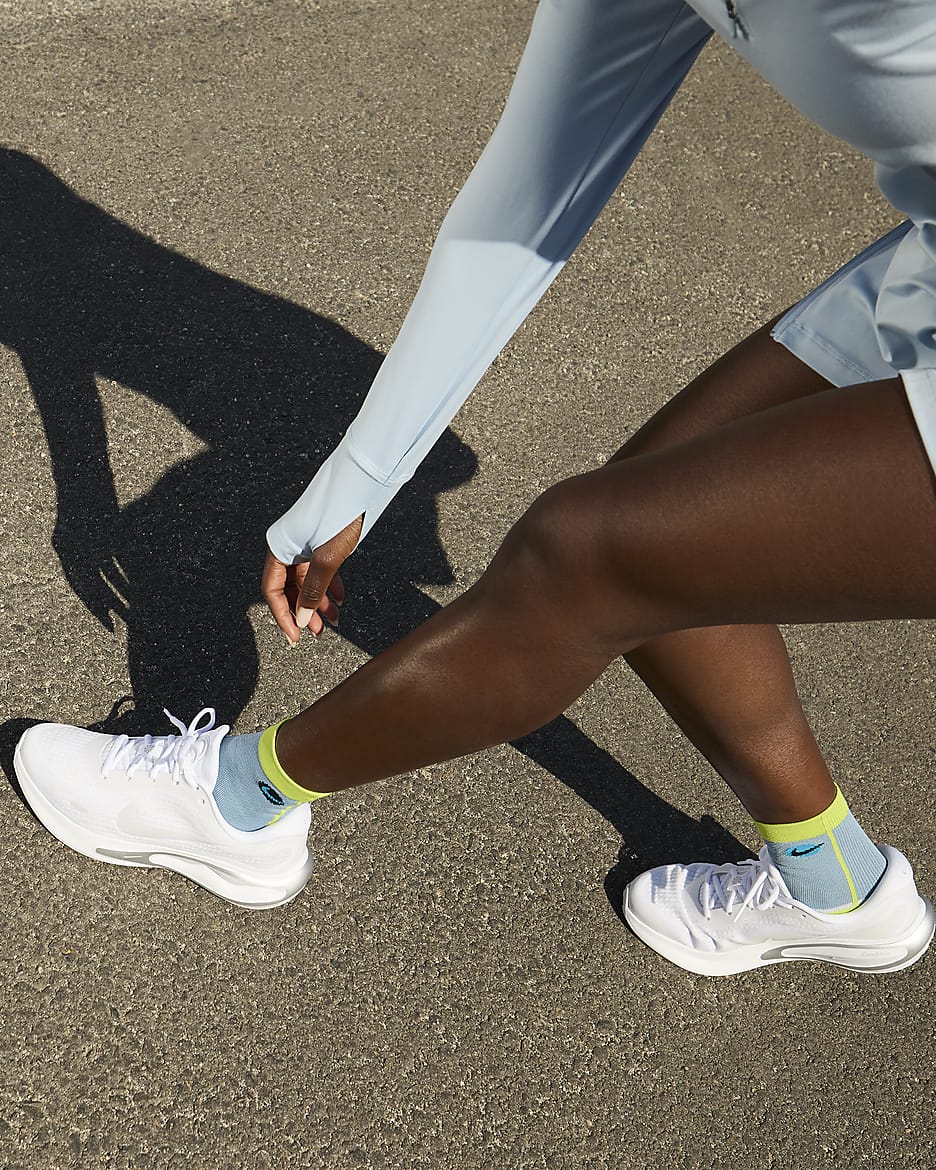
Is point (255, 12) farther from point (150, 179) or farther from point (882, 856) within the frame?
point (882, 856)

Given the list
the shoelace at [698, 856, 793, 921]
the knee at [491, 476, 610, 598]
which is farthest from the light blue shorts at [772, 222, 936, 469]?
the shoelace at [698, 856, 793, 921]

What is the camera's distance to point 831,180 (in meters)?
3.66

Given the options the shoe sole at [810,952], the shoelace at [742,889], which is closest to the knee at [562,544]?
the shoelace at [742,889]

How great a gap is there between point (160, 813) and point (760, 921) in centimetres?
99

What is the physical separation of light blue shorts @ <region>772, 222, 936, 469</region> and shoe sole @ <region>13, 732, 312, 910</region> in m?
1.12

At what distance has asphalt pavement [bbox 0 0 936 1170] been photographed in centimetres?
190

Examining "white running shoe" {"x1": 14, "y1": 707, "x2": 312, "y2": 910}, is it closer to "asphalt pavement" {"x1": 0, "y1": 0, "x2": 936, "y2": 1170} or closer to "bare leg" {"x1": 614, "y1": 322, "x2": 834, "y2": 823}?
"asphalt pavement" {"x1": 0, "y1": 0, "x2": 936, "y2": 1170}

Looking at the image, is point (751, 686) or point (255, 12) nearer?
point (751, 686)

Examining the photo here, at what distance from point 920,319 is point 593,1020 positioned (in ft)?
4.07

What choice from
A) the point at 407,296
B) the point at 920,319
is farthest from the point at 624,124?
the point at 407,296

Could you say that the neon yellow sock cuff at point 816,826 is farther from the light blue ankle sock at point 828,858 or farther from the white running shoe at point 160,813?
the white running shoe at point 160,813

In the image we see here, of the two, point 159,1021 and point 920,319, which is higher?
point 920,319

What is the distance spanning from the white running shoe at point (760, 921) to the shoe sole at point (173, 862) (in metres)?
0.59

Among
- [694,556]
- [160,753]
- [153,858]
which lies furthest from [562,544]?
[153,858]
